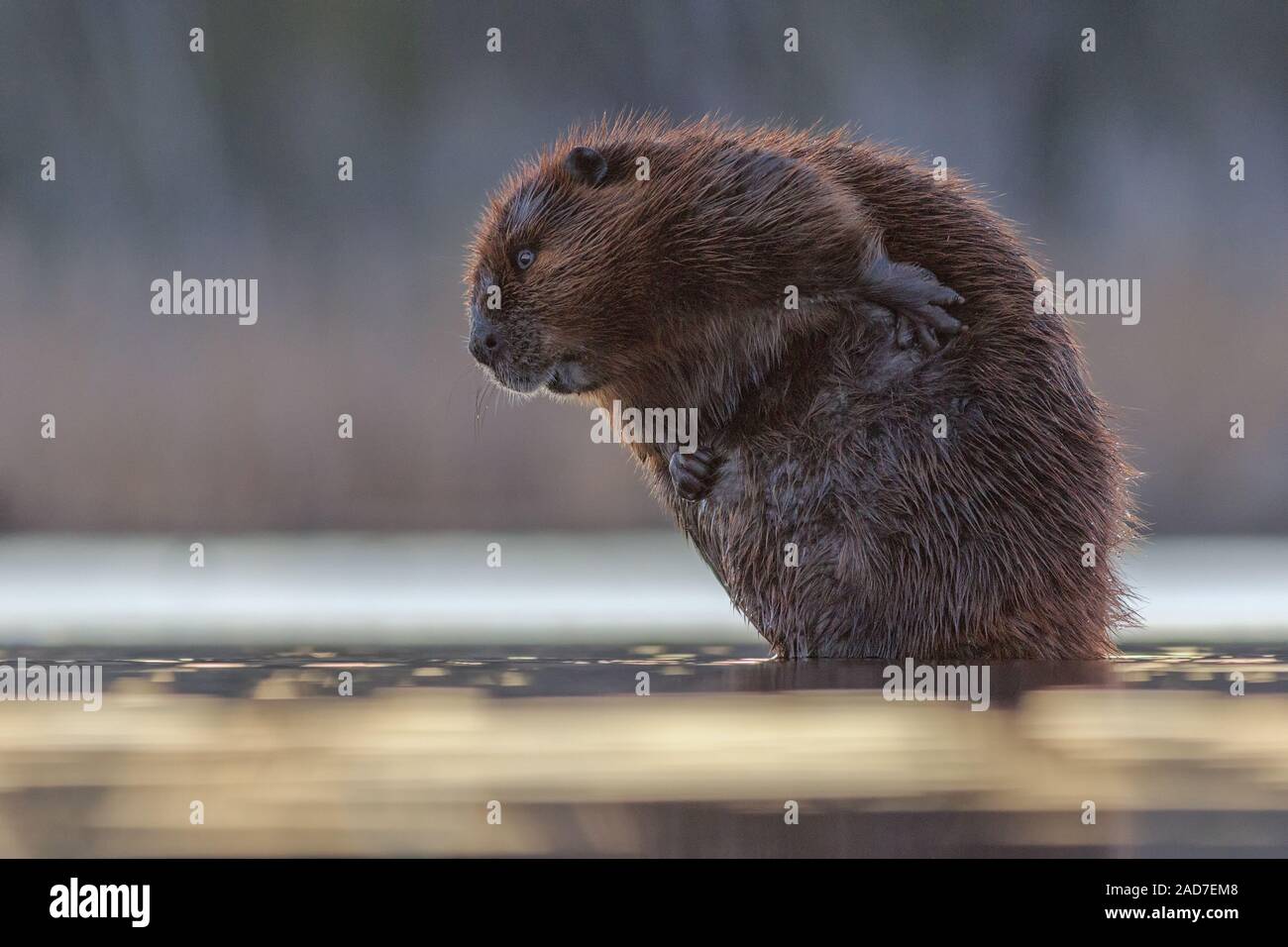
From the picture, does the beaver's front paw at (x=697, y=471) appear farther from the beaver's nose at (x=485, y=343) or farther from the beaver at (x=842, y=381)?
the beaver's nose at (x=485, y=343)

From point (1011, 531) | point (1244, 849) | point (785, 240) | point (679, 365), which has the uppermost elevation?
point (785, 240)

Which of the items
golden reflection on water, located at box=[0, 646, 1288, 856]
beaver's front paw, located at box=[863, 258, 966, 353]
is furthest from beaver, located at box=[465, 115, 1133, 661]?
golden reflection on water, located at box=[0, 646, 1288, 856]

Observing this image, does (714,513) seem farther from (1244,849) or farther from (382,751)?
(1244,849)

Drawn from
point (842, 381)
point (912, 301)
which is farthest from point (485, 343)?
point (912, 301)

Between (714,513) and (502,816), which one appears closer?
(502,816)

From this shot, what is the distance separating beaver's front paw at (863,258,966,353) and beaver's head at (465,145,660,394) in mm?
503

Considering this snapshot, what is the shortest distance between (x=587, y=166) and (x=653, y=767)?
1.97 m

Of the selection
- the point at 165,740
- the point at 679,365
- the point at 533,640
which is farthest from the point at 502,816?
the point at 533,640

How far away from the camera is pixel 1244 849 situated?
156 cm

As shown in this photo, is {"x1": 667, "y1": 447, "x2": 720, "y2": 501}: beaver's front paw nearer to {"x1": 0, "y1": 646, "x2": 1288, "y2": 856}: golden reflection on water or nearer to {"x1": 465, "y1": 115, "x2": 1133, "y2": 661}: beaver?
{"x1": 465, "y1": 115, "x2": 1133, "y2": 661}: beaver

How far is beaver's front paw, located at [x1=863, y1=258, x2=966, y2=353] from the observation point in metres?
3.34

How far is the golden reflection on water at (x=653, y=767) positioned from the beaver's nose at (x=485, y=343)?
0.88 meters

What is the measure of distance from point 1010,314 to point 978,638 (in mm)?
737

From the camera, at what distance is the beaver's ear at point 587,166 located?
142 inches
